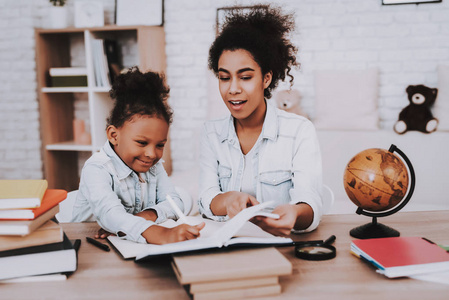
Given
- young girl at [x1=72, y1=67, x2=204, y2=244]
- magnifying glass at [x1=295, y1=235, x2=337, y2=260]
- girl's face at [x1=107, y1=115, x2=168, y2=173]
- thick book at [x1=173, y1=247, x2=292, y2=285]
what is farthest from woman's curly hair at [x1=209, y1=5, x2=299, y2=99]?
thick book at [x1=173, y1=247, x2=292, y2=285]

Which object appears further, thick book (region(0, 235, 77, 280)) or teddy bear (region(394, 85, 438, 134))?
teddy bear (region(394, 85, 438, 134))

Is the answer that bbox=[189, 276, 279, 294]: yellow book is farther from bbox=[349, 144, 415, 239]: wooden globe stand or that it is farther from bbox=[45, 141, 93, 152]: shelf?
bbox=[45, 141, 93, 152]: shelf

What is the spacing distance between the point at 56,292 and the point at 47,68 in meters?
2.80

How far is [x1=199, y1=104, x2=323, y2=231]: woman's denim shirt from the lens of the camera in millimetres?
1319

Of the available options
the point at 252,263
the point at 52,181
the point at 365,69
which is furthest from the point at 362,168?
the point at 52,181

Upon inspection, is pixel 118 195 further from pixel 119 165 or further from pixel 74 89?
pixel 74 89

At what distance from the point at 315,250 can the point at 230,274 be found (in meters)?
0.30

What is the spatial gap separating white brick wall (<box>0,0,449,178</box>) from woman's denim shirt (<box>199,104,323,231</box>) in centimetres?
157

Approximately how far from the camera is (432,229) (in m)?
1.10

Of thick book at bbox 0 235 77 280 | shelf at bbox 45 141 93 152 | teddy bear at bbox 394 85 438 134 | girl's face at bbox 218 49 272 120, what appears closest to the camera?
thick book at bbox 0 235 77 280

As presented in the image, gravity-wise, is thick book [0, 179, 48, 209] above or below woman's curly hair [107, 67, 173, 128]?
below

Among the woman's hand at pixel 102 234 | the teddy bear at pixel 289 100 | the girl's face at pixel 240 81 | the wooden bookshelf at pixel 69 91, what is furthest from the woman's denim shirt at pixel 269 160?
the wooden bookshelf at pixel 69 91

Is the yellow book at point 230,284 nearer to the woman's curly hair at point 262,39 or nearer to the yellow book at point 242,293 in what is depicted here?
the yellow book at point 242,293

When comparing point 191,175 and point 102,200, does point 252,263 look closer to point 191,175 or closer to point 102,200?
point 102,200
